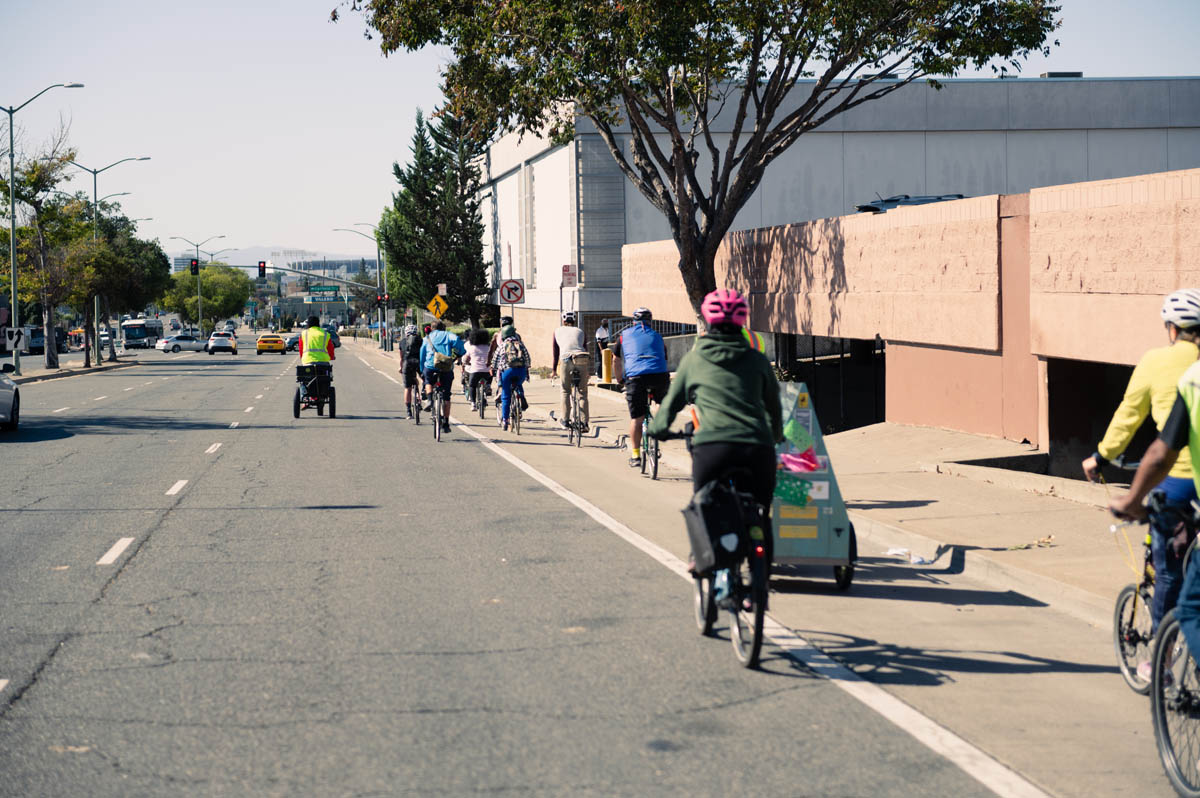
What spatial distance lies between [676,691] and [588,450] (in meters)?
14.1

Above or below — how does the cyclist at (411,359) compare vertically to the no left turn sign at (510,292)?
below

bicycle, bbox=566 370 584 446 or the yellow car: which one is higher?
the yellow car

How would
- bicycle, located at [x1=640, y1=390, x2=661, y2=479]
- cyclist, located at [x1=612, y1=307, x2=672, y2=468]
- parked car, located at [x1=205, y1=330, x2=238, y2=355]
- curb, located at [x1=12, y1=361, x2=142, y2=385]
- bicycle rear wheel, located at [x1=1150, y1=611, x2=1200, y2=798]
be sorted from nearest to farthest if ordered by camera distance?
1. bicycle rear wheel, located at [x1=1150, y1=611, x2=1200, y2=798]
2. cyclist, located at [x1=612, y1=307, x2=672, y2=468]
3. bicycle, located at [x1=640, y1=390, x2=661, y2=479]
4. curb, located at [x1=12, y1=361, x2=142, y2=385]
5. parked car, located at [x1=205, y1=330, x2=238, y2=355]

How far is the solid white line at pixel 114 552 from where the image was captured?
10.6 meters

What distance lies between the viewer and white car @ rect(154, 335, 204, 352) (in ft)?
324

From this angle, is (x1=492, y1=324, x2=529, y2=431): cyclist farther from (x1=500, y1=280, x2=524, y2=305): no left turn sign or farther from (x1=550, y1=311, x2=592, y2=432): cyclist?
(x1=500, y1=280, x2=524, y2=305): no left turn sign

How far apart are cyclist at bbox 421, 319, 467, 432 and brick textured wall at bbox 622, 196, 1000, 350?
6.34 metres

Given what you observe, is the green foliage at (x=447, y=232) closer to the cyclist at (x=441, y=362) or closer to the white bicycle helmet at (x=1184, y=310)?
the cyclist at (x=441, y=362)

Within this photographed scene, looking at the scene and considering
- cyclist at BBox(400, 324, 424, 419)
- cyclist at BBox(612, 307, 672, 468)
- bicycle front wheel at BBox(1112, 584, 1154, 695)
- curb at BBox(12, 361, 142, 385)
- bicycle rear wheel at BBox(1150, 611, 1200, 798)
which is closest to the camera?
bicycle rear wheel at BBox(1150, 611, 1200, 798)

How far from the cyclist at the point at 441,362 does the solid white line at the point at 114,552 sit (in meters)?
10.7

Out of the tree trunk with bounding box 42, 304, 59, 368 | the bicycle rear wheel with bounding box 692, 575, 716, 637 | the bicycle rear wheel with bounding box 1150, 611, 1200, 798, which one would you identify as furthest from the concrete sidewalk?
the tree trunk with bounding box 42, 304, 59, 368

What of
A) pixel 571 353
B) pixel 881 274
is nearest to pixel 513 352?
pixel 571 353

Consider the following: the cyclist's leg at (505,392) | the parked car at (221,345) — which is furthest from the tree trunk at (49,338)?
the cyclist's leg at (505,392)

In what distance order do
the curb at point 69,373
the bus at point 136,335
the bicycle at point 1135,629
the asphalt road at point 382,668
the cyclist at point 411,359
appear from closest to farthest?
the asphalt road at point 382,668, the bicycle at point 1135,629, the cyclist at point 411,359, the curb at point 69,373, the bus at point 136,335
